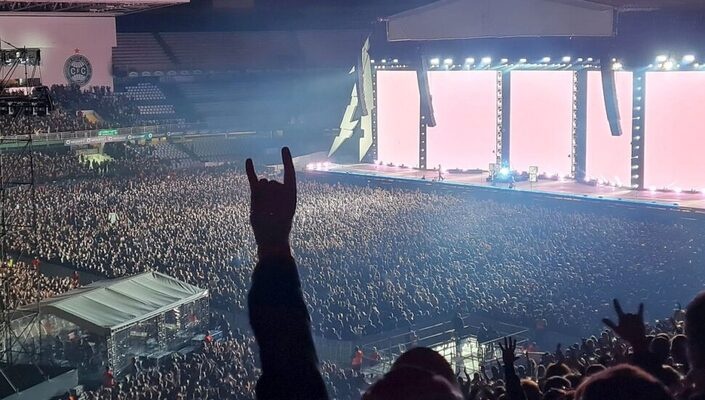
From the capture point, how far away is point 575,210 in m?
22.2

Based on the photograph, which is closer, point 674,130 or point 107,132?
point 674,130

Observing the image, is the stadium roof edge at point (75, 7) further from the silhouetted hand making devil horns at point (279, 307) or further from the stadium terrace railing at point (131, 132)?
the silhouetted hand making devil horns at point (279, 307)

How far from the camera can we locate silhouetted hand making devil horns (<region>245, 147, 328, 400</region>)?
8.20 ft

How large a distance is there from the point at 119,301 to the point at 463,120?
59.6ft

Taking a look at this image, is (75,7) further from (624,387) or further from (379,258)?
(624,387)

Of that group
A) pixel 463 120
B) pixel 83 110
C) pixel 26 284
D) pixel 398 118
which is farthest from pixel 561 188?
pixel 83 110

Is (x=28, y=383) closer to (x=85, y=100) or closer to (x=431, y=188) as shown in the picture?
(x=431, y=188)

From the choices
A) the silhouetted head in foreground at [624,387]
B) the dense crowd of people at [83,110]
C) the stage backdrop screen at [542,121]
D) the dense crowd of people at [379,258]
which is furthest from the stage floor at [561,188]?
the silhouetted head in foreground at [624,387]

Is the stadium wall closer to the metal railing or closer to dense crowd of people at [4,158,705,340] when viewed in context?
the metal railing

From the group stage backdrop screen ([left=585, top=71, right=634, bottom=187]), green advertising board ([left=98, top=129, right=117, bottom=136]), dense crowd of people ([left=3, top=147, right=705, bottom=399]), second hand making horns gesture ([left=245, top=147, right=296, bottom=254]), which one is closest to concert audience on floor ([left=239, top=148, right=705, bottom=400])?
second hand making horns gesture ([left=245, top=147, right=296, bottom=254])

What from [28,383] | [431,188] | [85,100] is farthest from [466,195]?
[85,100]

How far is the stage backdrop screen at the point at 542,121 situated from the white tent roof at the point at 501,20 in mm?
1526

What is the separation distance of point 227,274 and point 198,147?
2177cm

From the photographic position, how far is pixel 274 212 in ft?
9.36
